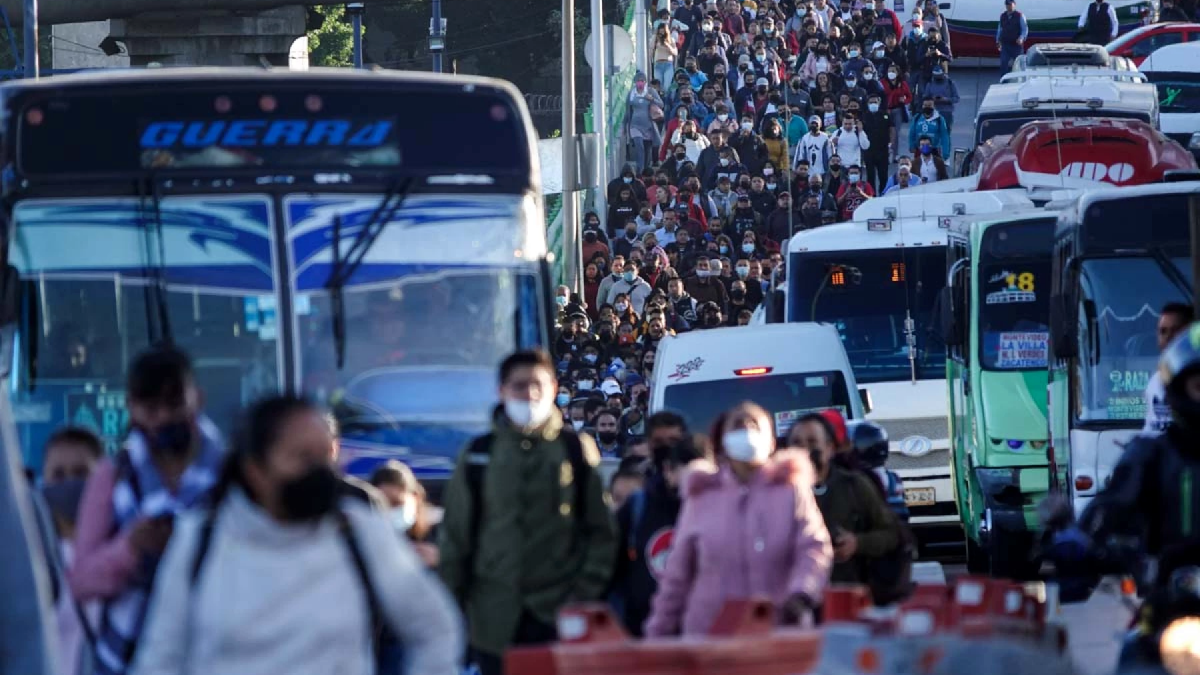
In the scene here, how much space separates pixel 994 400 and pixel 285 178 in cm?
894

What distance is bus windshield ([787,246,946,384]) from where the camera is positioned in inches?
836

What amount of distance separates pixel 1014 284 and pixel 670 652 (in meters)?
13.0

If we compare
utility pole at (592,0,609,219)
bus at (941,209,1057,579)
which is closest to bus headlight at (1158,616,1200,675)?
bus at (941,209,1057,579)

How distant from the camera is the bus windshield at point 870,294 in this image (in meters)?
21.2

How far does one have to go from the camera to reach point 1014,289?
62.0 feet

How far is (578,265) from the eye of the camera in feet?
98.9

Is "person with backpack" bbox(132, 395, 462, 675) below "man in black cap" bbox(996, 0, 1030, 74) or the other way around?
below

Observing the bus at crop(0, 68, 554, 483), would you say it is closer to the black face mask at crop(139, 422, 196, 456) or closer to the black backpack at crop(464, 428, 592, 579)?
the black backpack at crop(464, 428, 592, 579)

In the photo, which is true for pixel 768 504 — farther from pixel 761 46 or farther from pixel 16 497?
pixel 761 46

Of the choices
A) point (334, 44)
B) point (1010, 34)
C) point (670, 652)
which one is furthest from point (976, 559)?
point (334, 44)

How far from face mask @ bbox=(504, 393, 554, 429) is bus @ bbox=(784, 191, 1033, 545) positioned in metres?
11.9

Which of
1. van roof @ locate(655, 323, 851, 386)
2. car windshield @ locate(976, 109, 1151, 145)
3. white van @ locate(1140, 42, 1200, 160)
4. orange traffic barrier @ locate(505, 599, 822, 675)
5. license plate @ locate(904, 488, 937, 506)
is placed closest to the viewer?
orange traffic barrier @ locate(505, 599, 822, 675)

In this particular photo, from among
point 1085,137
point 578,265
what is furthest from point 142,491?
point 578,265

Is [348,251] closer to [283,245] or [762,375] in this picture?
[283,245]
